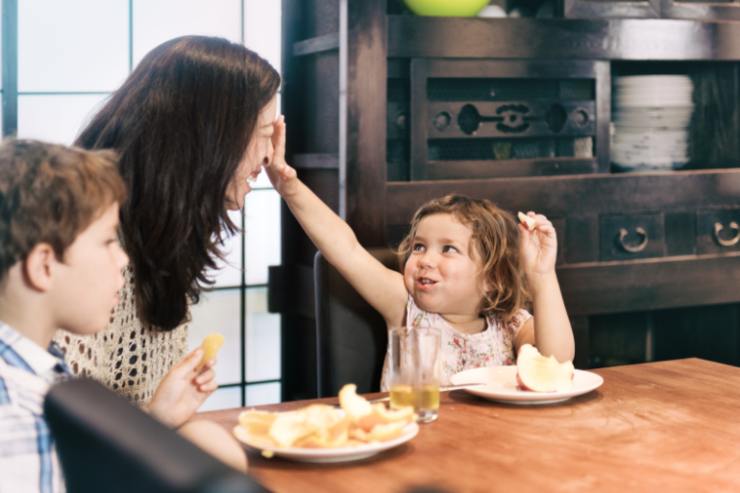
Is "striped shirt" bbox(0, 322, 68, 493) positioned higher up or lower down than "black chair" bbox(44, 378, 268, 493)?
lower down

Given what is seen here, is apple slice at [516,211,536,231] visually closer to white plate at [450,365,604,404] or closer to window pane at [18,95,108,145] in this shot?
white plate at [450,365,604,404]

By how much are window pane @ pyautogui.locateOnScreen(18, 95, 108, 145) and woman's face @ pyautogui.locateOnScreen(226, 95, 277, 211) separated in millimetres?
Result: 1173

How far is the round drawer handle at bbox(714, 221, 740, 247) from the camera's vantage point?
323 cm

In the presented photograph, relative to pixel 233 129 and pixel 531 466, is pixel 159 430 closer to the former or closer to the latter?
pixel 531 466

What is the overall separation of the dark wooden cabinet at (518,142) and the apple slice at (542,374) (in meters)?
1.09

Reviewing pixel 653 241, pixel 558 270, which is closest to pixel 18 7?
pixel 558 270

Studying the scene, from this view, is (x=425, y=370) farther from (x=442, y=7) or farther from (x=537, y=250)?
(x=442, y=7)

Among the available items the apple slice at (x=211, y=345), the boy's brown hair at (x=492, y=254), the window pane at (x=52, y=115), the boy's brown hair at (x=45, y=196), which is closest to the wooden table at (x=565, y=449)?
the apple slice at (x=211, y=345)

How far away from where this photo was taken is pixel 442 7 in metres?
2.90

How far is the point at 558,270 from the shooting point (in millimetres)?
2994

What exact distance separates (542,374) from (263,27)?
1853mm

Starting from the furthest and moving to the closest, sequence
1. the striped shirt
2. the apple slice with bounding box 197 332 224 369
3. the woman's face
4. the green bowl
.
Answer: the green bowl, the woman's face, the apple slice with bounding box 197 332 224 369, the striped shirt

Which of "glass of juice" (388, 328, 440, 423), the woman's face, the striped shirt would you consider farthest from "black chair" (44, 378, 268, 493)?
the woman's face

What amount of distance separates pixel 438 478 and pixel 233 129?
2.57 feet
